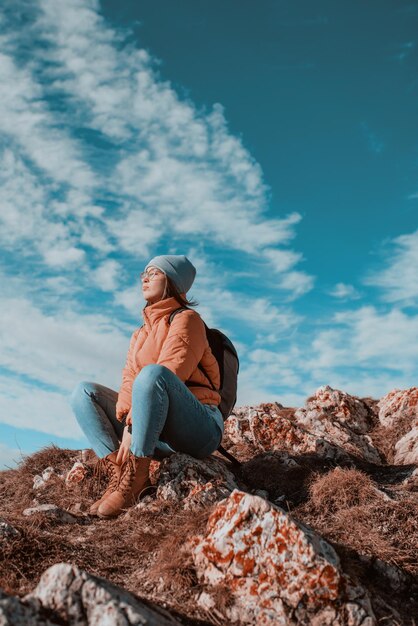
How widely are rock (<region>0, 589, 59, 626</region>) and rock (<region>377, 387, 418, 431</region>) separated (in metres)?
9.43

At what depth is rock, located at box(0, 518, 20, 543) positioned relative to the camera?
17.3 feet

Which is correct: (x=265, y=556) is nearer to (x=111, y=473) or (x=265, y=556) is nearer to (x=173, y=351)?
(x=173, y=351)

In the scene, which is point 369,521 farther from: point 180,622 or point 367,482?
point 180,622

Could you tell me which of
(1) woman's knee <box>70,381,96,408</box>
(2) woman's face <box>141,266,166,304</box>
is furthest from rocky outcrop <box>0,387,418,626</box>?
(2) woman's face <box>141,266,166,304</box>

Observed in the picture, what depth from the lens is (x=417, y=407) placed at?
1183 centimetres

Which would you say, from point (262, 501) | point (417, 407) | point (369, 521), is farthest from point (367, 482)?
point (417, 407)

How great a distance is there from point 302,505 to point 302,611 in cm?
293

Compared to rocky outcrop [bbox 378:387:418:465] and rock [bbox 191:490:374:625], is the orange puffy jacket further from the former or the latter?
rocky outcrop [bbox 378:387:418:465]

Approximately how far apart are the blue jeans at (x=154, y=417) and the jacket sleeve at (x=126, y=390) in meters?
0.40

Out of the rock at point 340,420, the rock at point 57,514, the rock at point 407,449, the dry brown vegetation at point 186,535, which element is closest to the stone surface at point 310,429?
the rock at point 340,420

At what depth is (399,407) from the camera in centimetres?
1212

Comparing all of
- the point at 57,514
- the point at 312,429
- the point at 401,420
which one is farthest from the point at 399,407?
the point at 57,514

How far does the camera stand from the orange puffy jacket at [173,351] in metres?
6.62

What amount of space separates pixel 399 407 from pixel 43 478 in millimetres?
7341
